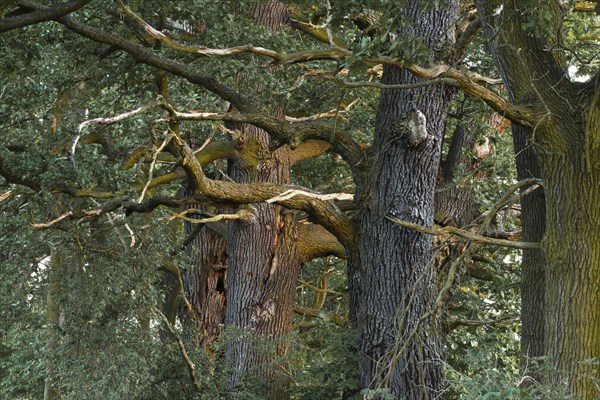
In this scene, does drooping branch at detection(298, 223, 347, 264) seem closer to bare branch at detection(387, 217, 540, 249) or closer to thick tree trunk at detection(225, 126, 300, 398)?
thick tree trunk at detection(225, 126, 300, 398)

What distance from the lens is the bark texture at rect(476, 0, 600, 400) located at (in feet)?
26.3

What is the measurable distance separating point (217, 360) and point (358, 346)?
3.07 meters

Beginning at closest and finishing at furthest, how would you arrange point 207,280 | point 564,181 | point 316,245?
1. point 564,181
2. point 316,245
3. point 207,280

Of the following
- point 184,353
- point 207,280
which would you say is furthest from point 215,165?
point 184,353

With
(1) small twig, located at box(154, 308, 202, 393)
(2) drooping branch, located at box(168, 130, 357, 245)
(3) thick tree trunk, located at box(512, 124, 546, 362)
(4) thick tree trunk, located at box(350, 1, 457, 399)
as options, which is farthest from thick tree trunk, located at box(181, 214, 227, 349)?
(3) thick tree trunk, located at box(512, 124, 546, 362)

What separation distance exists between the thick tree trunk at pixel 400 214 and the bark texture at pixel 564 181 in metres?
2.08

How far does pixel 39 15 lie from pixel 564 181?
4515mm

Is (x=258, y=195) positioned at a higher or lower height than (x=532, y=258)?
higher

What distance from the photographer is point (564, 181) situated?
326 inches

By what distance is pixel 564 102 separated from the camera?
8344 mm

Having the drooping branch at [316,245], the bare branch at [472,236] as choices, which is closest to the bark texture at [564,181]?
the bare branch at [472,236]

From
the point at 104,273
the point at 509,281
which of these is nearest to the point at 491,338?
the point at 509,281

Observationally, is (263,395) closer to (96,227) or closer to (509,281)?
(96,227)

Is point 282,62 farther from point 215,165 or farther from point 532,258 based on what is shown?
point 215,165
